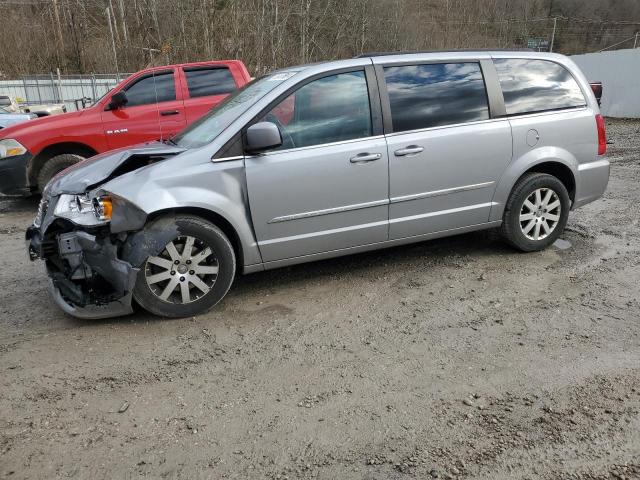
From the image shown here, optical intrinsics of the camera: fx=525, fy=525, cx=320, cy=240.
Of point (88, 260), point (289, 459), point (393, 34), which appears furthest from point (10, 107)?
point (393, 34)

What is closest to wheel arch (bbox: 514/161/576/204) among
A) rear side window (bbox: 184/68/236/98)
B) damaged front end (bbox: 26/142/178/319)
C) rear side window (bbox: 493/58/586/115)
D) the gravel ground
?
rear side window (bbox: 493/58/586/115)

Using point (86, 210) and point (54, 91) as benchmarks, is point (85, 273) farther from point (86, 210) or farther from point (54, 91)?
point (54, 91)

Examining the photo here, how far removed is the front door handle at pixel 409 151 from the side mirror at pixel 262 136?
3.34 ft

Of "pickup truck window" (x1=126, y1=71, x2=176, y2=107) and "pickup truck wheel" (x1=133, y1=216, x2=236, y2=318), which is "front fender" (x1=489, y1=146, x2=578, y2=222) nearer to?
"pickup truck wheel" (x1=133, y1=216, x2=236, y2=318)

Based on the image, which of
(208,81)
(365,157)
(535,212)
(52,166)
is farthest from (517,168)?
(52,166)

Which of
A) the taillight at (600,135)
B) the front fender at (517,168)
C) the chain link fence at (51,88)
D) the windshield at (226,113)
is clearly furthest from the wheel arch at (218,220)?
the chain link fence at (51,88)

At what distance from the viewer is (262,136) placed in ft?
12.4

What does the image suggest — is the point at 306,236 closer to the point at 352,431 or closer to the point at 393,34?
the point at 352,431

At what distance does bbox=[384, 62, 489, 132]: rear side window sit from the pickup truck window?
4704 millimetres

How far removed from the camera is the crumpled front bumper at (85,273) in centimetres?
360

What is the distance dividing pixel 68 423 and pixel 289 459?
1.21 meters

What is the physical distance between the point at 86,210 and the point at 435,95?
9.60 feet

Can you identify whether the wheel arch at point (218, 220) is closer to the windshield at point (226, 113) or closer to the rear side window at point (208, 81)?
the windshield at point (226, 113)

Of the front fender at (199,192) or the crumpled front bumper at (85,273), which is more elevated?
the front fender at (199,192)
